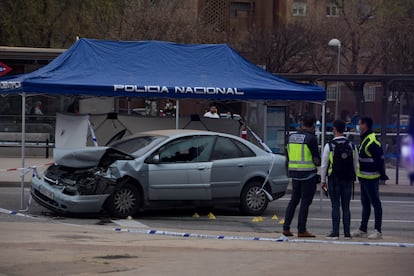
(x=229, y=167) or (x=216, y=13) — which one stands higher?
(x=216, y=13)

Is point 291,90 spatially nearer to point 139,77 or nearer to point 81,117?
point 139,77

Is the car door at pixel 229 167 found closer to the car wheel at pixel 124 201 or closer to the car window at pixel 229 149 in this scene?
the car window at pixel 229 149

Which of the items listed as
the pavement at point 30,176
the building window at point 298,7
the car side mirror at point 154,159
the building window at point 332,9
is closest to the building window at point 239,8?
the building window at point 298,7

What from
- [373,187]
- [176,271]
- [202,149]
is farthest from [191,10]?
[176,271]

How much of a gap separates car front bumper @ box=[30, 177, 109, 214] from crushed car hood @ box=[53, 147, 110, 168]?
19.3 inches

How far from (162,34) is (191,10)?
8519 mm

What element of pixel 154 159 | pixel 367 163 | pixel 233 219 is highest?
pixel 367 163

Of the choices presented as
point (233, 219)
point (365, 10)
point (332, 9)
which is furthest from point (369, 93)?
point (332, 9)

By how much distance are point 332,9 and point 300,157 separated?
38.7 meters

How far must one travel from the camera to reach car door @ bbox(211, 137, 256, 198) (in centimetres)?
1441

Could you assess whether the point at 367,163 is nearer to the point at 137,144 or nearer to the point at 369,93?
the point at 137,144

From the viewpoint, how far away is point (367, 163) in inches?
464

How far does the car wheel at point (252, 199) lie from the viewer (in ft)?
48.4

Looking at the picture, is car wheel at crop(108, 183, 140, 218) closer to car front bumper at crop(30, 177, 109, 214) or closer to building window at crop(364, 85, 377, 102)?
car front bumper at crop(30, 177, 109, 214)
